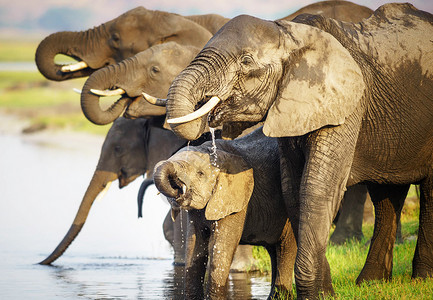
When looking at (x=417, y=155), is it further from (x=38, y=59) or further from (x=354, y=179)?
(x=38, y=59)

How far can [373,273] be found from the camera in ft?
26.8

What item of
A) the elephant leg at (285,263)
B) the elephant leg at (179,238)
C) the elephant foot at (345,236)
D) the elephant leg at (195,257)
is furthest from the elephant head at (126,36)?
the elephant leg at (195,257)

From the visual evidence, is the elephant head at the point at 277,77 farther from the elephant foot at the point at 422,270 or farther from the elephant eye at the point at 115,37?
the elephant eye at the point at 115,37

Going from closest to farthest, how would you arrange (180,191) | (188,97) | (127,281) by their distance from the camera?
(188,97) < (180,191) < (127,281)

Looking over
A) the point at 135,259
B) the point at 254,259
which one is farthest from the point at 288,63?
the point at 135,259

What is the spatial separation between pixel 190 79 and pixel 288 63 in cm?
73

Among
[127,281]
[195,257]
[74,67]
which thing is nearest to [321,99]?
[195,257]

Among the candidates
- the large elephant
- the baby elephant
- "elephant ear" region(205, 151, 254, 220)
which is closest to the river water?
the baby elephant

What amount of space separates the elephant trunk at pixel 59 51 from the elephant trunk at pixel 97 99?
1136 millimetres

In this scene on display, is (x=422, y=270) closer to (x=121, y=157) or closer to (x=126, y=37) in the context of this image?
(x=121, y=157)

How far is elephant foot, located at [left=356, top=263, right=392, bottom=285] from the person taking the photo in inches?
321

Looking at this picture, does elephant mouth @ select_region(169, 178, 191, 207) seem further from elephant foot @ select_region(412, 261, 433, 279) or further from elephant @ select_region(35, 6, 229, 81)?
elephant @ select_region(35, 6, 229, 81)

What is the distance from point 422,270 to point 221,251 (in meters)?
1.62

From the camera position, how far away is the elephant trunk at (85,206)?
10.7 metres
